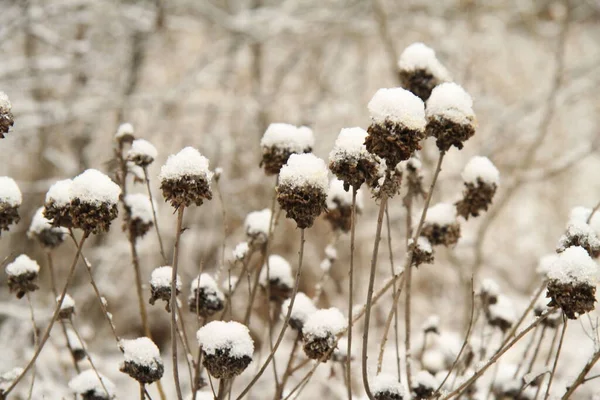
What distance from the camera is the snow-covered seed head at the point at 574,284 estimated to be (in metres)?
0.96

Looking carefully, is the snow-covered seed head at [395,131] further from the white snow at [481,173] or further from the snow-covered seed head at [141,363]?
the snow-covered seed head at [141,363]

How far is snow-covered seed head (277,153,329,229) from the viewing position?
0.97 meters

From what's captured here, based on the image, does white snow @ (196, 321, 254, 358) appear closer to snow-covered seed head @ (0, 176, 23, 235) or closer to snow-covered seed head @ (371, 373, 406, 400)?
snow-covered seed head @ (371, 373, 406, 400)

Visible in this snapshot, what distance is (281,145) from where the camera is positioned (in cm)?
130

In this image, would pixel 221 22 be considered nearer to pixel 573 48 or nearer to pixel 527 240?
pixel 527 240

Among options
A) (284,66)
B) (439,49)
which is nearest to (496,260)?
(439,49)

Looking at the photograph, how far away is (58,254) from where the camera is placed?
21.2 feet

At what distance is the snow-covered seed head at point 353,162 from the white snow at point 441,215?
46 centimetres

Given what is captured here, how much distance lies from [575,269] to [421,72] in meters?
0.62

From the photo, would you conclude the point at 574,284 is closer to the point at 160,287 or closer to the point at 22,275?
the point at 160,287

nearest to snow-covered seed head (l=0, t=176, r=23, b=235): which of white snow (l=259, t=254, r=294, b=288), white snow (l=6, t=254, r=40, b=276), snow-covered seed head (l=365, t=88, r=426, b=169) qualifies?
white snow (l=6, t=254, r=40, b=276)

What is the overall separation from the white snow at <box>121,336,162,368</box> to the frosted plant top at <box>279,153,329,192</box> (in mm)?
422

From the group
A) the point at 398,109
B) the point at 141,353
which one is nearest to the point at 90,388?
the point at 141,353

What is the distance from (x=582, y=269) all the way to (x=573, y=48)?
8729 millimetres
